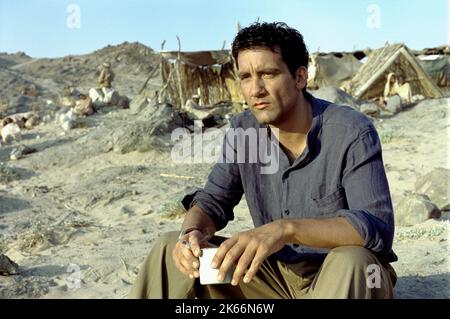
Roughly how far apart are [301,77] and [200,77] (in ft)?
41.1

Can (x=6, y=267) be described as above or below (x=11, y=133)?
below

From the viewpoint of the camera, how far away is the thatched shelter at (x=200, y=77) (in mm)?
13901

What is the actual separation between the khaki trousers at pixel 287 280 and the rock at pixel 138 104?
10257 mm

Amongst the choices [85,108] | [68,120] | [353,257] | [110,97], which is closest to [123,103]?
[110,97]

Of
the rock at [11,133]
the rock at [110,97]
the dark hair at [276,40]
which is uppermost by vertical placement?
the dark hair at [276,40]

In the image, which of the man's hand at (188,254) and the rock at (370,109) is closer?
the man's hand at (188,254)

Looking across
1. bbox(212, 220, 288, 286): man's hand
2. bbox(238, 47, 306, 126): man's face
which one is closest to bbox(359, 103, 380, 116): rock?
bbox(238, 47, 306, 126): man's face

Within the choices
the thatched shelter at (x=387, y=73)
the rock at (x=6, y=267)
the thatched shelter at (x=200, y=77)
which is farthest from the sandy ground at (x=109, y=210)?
the thatched shelter at (x=200, y=77)

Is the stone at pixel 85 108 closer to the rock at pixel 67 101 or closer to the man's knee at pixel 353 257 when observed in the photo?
the rock at pixel 67 101

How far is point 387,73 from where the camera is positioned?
1415cm

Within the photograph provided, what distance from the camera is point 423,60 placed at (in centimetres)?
1812

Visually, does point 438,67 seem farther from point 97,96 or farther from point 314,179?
point 314,179

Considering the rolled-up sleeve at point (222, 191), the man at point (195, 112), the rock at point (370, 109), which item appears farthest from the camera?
the rock at point (370, 109)
